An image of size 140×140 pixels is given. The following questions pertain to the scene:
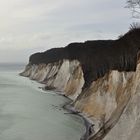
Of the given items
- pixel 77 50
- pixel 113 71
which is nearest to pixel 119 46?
pixel 113 71

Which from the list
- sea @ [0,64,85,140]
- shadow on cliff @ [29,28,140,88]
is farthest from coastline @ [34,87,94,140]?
shadow on cliff @ [29,28,140,88]

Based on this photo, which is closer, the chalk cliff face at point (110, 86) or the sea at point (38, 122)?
the chalk cliff face at point (110, 86)

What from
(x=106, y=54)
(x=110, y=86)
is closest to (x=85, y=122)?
(x=110, y=86)

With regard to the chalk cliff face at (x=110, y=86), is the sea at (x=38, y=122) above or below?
below

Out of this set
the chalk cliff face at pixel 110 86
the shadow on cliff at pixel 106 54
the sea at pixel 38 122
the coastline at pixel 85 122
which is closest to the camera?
the chalk cliff face at pixel 110 86

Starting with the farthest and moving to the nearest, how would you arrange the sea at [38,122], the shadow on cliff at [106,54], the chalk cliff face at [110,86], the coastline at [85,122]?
the shadow on cliff at [106,54]
the sea at [38,122]
the coastline at [85,122]
the chalk cliff face at [110,86]

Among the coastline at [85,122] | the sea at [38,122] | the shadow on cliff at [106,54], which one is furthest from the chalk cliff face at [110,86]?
the sea at [38,122]

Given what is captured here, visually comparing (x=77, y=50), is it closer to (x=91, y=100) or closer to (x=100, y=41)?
(x=100, y=41)

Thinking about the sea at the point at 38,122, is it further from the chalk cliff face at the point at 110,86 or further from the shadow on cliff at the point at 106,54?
the shadow on cliff at the point at 106,54
